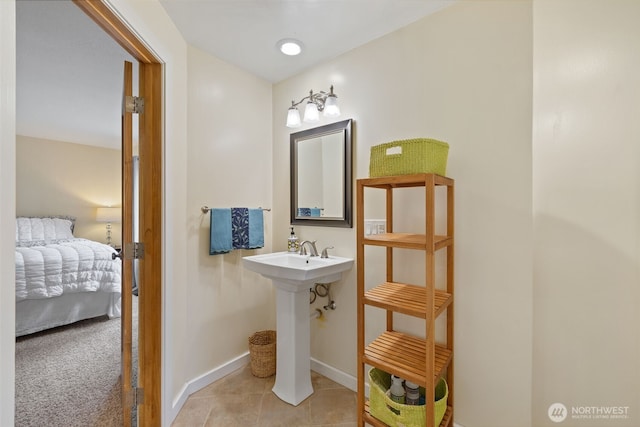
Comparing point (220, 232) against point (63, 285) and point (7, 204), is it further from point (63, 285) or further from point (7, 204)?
point (63, 285)

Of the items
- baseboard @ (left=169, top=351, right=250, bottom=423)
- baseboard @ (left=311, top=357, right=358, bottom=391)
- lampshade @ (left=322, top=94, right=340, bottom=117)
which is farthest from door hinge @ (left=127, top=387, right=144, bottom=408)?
lampshade @ (left=322, top=94, right=340, bottom=117)

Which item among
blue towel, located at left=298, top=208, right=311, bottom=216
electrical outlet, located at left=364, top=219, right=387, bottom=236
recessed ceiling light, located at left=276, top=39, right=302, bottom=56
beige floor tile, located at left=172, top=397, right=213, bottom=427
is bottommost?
beige floor tile, located at left=172, top=397, right=213, bottom=427

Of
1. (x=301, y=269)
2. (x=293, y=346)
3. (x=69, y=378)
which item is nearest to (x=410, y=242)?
(x=301, y=269)

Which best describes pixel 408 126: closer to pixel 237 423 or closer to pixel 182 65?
pixel 182 65

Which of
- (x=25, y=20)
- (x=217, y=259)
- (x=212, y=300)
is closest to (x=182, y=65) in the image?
(x=25, y=20)

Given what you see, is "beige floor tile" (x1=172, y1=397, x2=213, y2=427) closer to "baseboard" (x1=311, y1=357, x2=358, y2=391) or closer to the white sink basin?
"baseboard" (x1=311, y1=357, x2=358, y2=391)

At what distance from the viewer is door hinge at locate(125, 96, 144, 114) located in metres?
1.49

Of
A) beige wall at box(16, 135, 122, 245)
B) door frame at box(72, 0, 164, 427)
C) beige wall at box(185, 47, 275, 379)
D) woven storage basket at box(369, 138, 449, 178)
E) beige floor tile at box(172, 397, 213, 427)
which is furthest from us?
beige wall at box(16, 135, 122, 245)

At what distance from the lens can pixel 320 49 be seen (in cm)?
192

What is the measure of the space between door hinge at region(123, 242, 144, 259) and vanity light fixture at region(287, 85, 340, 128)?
1.28m

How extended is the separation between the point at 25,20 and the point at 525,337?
3127 mm

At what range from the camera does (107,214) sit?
4.37m

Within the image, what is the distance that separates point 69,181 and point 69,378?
323 centimetres

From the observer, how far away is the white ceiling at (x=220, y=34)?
1520 mm
